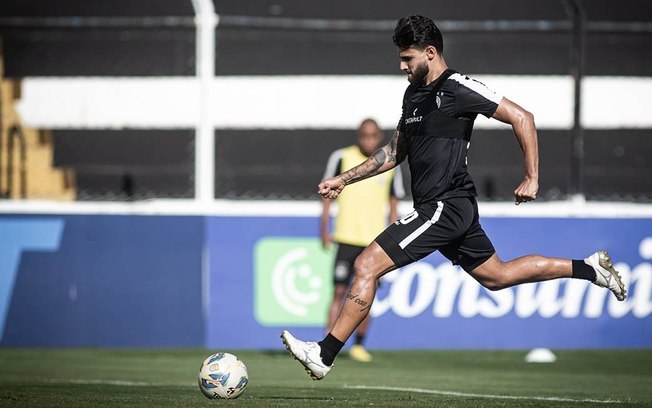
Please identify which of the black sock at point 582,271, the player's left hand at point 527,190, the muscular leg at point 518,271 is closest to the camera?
the player's left hand at point 527,190

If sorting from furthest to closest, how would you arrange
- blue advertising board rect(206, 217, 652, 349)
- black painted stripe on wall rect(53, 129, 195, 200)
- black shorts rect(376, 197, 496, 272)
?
black painted stripe on wall rect(53, 129, 195, 200) → blue advertising board rect(206, 217, 652, 349) → black shorts rect(376, 197, 496, 272)

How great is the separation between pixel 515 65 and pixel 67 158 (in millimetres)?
7332

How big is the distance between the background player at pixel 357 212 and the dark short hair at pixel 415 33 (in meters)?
4.44

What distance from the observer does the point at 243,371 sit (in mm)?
8258

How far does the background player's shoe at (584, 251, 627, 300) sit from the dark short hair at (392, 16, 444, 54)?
5.84 feet

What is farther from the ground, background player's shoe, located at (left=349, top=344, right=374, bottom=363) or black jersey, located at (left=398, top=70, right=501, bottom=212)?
black jersey, located at (left=398, top=70, right=501, bottom=212)

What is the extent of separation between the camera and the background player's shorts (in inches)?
508

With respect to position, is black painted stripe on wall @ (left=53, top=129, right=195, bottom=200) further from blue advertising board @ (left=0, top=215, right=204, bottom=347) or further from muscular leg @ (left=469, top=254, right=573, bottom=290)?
muscular leg @ (left=469, top=254, right=573, bottom=290)

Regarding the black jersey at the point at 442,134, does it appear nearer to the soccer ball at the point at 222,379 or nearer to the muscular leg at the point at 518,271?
the muscular leg at the point at 518,271

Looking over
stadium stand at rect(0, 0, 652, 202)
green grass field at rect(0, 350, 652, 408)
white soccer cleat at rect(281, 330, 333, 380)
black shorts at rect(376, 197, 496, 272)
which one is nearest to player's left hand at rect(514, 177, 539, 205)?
black shorts at rect(376, 197, 496, 272)

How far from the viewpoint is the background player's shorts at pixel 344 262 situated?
508 inches

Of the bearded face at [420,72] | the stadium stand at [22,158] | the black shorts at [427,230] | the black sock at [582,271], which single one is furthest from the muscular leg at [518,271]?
the stadium stand at [22,158]

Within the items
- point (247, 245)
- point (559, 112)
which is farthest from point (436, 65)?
point (559, 112)

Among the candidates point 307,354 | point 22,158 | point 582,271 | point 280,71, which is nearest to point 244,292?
point 22,158
